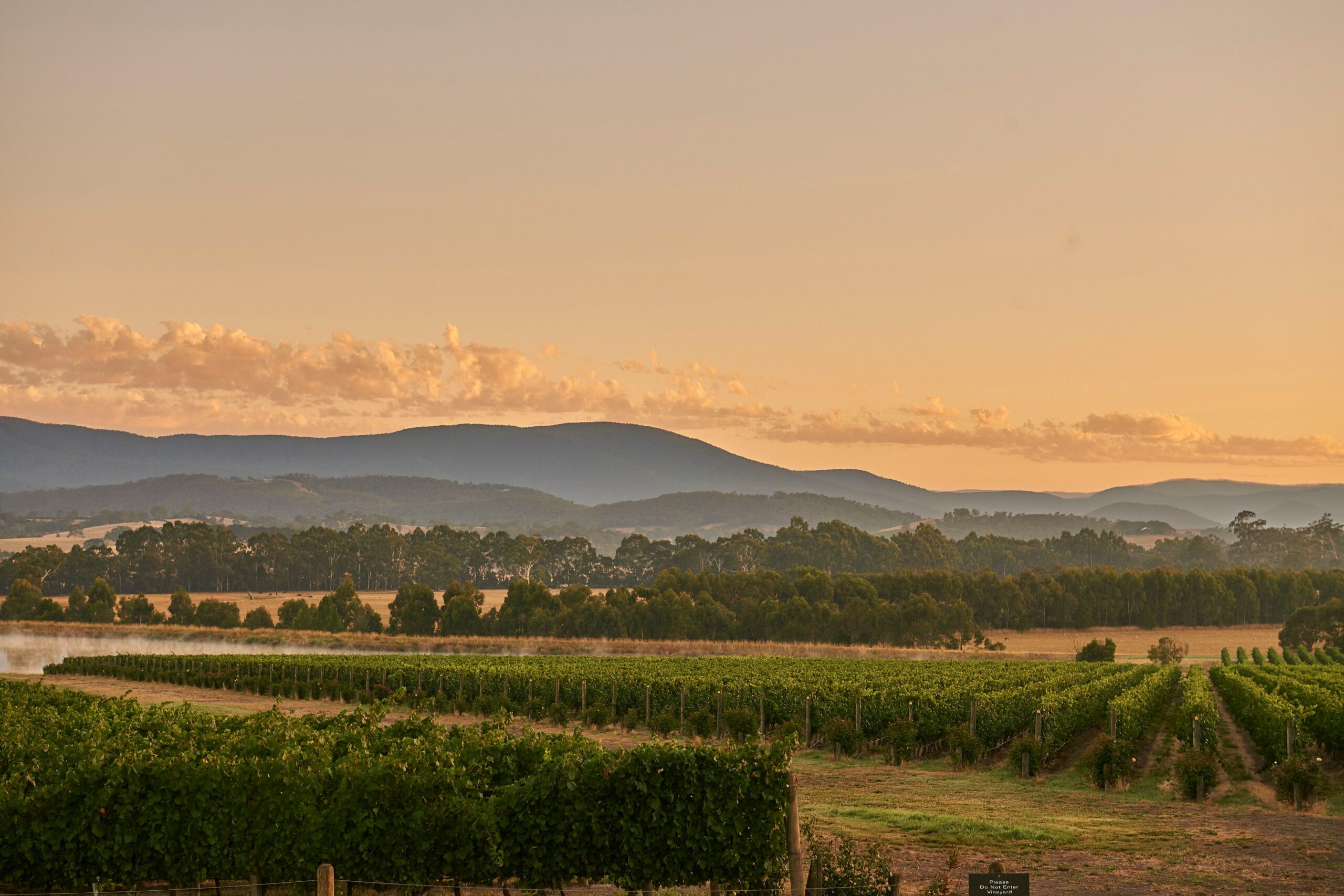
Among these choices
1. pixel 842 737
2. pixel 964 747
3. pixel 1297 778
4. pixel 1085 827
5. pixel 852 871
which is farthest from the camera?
pixel 842 737

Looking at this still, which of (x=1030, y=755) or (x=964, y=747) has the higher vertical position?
(x=1030, y=755)

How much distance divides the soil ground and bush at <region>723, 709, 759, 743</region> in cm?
358

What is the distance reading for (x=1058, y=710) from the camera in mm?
31172

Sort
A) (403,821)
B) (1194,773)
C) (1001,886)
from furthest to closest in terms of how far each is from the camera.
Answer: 1. (1194,773)
2. (403,821)
3. (1001,886)

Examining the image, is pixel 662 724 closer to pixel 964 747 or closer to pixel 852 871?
pixel 964 747

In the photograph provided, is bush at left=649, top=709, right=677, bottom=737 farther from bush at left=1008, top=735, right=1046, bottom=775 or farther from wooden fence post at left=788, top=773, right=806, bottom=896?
wooden fence post at left=788, top=773, right=806, bottom=896

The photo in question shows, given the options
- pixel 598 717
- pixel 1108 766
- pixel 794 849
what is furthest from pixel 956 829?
pixel 598 717

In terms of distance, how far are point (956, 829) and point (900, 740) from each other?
11.1 meters

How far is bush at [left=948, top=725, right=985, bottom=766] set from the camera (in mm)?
29062

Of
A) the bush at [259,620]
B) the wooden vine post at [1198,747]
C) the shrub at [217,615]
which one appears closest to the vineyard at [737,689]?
the wooden vine post at [1198,747]

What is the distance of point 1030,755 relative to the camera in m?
27.5

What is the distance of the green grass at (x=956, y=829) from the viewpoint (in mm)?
18328

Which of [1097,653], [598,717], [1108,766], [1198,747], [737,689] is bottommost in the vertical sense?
[1097,653]

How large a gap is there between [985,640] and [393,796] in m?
90.5
